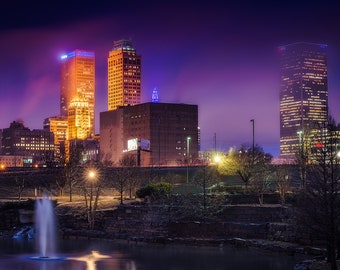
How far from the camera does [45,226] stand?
2392 inches

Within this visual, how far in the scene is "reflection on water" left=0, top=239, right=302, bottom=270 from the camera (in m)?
38.7

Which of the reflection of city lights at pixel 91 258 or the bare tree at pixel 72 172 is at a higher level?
the bare tree at pixel 72 172

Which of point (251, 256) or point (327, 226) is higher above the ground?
point (327, 226)

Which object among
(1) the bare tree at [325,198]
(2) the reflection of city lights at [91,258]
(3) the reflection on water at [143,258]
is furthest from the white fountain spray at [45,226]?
(1) the bare tree at [325,198]

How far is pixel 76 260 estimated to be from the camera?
42.2m

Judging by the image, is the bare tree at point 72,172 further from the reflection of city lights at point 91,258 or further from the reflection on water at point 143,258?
the reflection of city lights at point 91,258

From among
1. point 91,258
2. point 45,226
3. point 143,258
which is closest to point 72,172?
point 45,226

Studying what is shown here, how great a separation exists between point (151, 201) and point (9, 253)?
65.3ft

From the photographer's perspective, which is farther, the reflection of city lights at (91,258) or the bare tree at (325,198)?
the reflection of city lights at (91,258)

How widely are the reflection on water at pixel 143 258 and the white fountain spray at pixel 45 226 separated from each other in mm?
A: 958

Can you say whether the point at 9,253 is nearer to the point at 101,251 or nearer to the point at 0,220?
the point at 101,251

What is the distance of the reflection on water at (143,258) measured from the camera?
3869 cm

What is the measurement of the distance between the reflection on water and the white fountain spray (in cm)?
96

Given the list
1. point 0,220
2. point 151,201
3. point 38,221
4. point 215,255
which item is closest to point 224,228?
point 215,255
